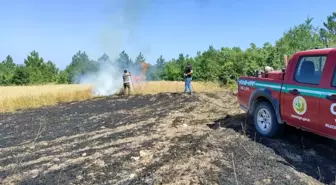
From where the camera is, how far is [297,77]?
19.5ft

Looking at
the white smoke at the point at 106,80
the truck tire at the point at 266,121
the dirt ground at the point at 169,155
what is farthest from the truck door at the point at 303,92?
the white smoke at the point at 106,80

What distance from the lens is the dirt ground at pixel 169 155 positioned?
4949mm

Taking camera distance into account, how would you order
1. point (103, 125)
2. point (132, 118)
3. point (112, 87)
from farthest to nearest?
point (112, 87) < point (132, 118) < point (103, 125)

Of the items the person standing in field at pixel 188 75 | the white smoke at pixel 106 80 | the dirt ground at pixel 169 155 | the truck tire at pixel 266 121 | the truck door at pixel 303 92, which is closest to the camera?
the dirt ground at pixel 169 155

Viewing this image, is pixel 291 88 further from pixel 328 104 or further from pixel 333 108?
pixel 333 108

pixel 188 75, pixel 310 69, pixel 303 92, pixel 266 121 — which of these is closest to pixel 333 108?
Answer: pixel 303 92

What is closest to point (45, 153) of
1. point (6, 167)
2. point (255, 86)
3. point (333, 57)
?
point (6, 167)

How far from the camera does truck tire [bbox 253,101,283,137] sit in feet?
21.5

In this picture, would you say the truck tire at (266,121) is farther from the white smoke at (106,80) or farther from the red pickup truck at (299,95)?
the white smoke at (106,80)

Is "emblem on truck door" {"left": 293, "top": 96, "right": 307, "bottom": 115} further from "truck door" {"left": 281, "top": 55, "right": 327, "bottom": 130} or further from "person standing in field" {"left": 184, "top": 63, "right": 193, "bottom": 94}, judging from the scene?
"person standing in field" {"left": 184, "top": 63, "right": 193, "bottom": 94}

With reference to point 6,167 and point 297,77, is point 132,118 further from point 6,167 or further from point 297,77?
point 297,77

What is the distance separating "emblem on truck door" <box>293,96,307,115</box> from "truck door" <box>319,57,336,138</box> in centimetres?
41

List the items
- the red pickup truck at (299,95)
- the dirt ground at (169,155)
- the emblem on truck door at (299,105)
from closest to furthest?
the dirt ground at (169,155) < the red pickup truck at (299,95) < the emblem on truck door at (299,105)

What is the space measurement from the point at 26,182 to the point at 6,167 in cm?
112
